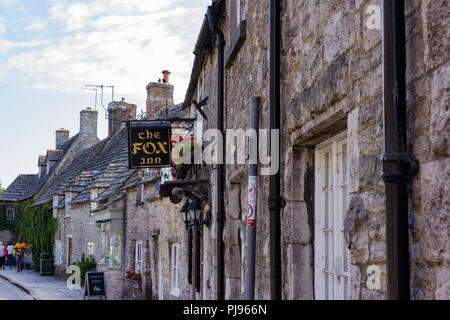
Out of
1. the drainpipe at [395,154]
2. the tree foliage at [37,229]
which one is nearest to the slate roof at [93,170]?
the tree foliage at [37,229]

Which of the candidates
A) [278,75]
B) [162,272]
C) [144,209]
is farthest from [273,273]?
[144,209]

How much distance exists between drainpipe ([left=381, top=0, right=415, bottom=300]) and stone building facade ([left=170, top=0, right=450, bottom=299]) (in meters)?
0.05

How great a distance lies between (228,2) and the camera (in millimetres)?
7852

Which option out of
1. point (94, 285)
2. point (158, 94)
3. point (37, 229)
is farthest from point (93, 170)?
point (94, 285)

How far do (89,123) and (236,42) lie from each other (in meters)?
31.0

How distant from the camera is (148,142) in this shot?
1063 cm

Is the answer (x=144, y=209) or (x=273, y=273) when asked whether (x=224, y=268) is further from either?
(x=144, y=209)

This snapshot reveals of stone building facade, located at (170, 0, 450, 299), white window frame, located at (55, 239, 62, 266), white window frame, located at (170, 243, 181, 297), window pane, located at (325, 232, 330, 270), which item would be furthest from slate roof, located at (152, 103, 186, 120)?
window pane, located at (325, 232, 330, 270)

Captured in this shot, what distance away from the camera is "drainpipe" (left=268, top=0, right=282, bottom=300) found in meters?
4.47

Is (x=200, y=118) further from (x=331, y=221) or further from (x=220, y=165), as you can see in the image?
(x=331, y=221)

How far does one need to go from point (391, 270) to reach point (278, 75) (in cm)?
255

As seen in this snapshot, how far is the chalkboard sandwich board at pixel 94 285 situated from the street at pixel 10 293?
1.87 metres
